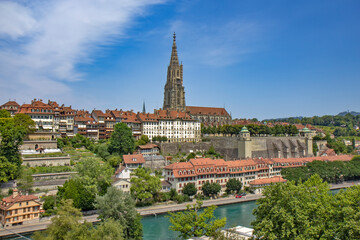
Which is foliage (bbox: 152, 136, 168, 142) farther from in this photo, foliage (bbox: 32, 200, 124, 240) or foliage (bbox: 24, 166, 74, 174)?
foliage (bbox: 32, 200, 124, 240)

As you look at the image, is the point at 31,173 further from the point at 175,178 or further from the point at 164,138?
the point at 164,138

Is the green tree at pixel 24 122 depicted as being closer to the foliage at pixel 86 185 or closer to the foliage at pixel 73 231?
the foliage at pixel 86 185

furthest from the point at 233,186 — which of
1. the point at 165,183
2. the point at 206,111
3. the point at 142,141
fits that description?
the point at 206,111

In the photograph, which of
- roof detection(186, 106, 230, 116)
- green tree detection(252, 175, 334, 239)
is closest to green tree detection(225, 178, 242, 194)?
green tree detection(252, 175, 334, 239)

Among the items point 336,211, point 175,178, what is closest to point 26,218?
point 175,178

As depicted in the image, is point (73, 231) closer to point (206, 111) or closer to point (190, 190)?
point (190, 190)

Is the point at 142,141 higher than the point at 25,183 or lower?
higher
